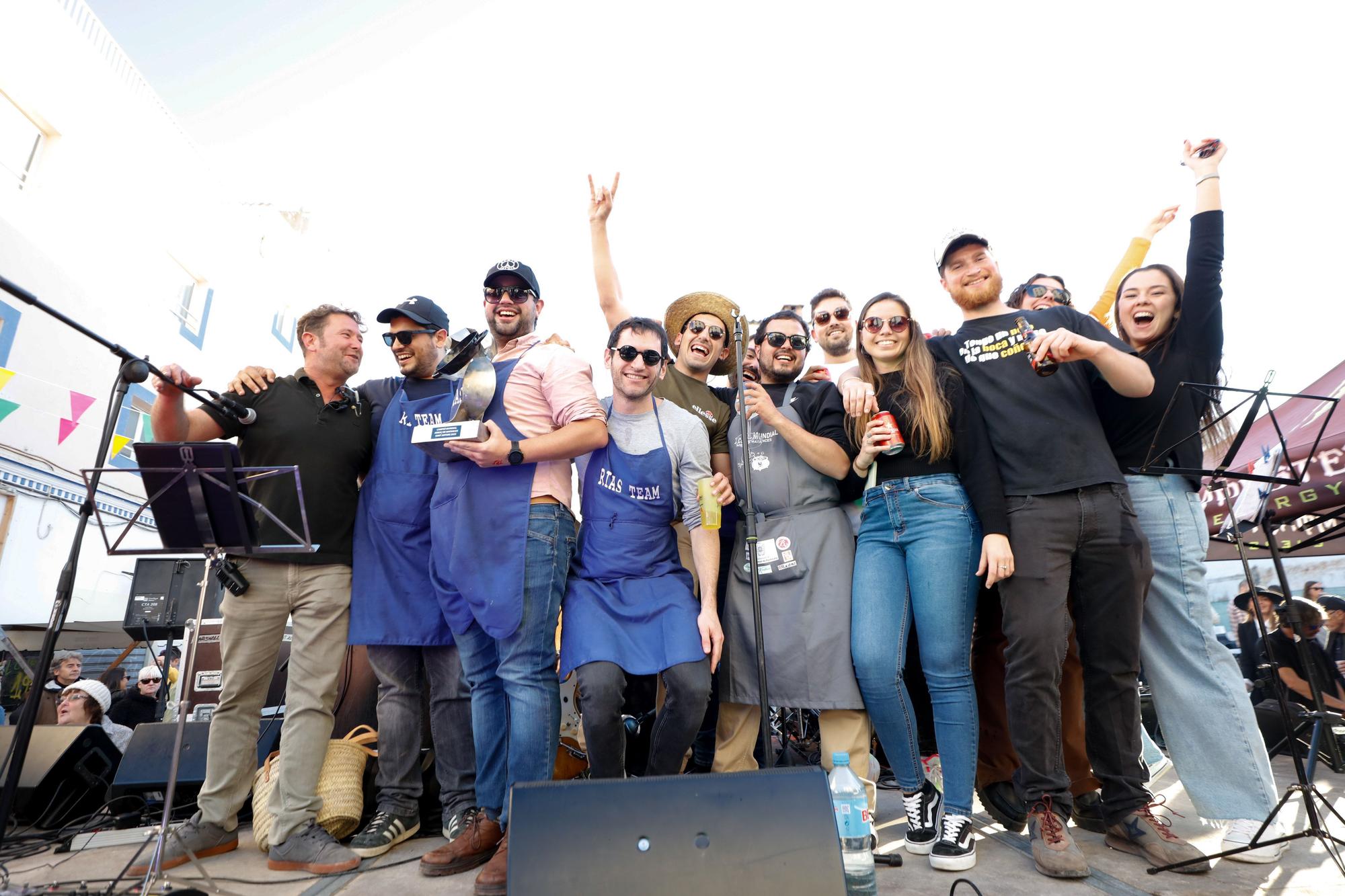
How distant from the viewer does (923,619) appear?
2660mm

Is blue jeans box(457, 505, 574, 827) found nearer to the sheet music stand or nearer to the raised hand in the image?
the sheet music stand

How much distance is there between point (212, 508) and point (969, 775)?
2.81 m

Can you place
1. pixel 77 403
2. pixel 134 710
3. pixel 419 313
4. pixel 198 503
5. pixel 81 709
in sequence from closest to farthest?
pixel 198 503 < pixel 419 313 < pixel 81 709 < pixel 134 710 < pixel 77 403

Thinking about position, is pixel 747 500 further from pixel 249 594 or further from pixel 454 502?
pixel 249 594

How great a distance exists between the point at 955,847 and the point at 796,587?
104 centimetres

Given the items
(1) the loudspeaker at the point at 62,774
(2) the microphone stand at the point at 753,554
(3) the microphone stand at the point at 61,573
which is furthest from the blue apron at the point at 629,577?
(1) the loudspeaker at the point at 62,774

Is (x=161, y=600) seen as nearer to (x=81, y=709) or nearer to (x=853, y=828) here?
(x=81, y=709)

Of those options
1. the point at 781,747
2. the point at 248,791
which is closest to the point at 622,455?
the point at 248,791

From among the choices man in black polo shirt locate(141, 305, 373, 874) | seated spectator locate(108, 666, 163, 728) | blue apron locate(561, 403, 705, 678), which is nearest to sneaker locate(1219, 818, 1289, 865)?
blue apron locate(561, 403, 705, 678)

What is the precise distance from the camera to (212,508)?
2.45m

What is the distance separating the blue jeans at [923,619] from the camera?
2562mm

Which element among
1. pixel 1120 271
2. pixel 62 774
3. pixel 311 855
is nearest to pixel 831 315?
pixel 1120 271

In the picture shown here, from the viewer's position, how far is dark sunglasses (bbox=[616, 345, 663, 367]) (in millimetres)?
2986

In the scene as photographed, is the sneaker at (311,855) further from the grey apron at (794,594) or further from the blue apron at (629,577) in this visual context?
Result: the grey apron at (794,594)
